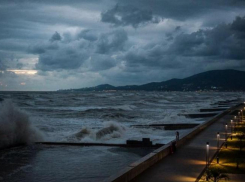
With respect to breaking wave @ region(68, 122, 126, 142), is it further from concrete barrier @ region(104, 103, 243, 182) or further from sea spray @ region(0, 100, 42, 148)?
concrete barrier @ region(104, 103, 243, 182)

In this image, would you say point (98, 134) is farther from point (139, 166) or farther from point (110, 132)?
point (139, 166)

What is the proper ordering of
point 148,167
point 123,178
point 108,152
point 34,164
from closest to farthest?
point 123,178 → point 148,167 → point 34,164 → point 108,152

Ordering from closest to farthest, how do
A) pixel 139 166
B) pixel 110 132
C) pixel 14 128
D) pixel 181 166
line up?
pixel 139 166 → pixel 181 166 → pixel 14 128 → pixel 110 132

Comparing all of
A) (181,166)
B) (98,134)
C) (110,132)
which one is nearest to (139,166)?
(181,166)

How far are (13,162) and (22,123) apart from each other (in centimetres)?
834

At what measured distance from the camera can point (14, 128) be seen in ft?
68.0

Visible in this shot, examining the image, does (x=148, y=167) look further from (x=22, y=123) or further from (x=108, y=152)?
(x=22, y=123)

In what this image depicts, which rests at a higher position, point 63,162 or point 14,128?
point 14,128

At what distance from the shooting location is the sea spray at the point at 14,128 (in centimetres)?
1952

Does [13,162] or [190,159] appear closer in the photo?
[190,159]

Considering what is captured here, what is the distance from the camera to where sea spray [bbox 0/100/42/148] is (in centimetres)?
1952

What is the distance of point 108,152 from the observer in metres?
16.1

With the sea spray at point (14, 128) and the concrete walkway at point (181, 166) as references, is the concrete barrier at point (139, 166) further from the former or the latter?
the sea spray at point (14, 128)

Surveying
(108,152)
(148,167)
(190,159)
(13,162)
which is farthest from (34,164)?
(190,159)
